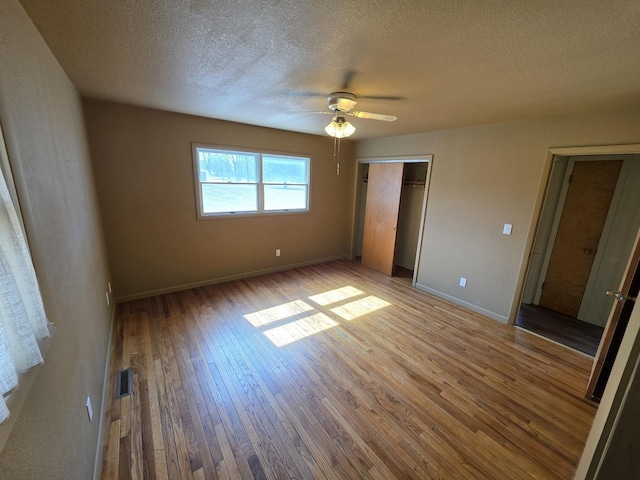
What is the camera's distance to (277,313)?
3205 millimetres

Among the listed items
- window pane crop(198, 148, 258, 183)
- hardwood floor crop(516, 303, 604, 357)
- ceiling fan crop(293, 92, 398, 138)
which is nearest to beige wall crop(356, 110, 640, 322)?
hardwood floor crop(516, 303, 604, 357)

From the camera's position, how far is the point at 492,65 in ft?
5.22

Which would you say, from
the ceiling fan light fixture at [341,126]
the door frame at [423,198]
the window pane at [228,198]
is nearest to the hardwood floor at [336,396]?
the door frame at [423,198]

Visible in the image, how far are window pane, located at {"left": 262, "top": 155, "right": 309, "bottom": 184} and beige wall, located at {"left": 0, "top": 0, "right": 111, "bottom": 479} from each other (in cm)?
245

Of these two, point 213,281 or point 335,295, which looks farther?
point 213,281

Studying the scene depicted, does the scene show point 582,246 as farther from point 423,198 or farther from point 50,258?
point 50,258

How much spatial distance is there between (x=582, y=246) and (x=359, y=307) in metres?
2.99

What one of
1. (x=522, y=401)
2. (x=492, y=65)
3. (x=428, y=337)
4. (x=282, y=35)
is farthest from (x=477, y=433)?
(x=282, y=35)

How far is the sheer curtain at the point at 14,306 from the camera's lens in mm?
646

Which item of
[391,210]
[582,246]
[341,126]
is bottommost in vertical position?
[582,246]

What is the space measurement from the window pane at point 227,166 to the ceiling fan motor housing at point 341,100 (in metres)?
2.08

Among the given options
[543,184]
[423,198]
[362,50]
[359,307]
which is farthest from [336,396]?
[423,198]

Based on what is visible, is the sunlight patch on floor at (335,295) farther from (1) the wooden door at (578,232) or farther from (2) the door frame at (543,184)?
(1) the wooden door at (578,232)

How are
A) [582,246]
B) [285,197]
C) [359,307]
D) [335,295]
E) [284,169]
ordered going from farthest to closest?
[285,197]
[284,169]
[335,295]
[359,307]
[582,246]
